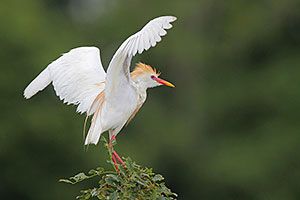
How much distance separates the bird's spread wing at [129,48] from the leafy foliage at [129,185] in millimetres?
507

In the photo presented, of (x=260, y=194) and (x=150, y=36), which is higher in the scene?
(x=260, y=194)

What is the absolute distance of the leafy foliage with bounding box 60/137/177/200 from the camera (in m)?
5.09

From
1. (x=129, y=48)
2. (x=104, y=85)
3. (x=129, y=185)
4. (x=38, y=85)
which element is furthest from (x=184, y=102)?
(x=129, y=185)

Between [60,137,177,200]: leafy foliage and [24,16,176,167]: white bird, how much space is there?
1.30 feet

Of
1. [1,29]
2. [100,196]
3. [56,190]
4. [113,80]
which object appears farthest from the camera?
[1,29]

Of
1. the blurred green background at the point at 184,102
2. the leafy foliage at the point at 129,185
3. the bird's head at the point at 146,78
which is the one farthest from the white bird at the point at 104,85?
the blurred green background at the point at 184,102

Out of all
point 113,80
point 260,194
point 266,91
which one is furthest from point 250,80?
point 113,80

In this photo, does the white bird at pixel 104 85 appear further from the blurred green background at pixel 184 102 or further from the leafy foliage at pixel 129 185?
the blurred green background at pixel 184 102

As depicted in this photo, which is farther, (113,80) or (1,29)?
(1,29)

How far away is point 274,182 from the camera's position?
15414 millimetres

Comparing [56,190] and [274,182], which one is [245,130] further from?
Result: [56,190]

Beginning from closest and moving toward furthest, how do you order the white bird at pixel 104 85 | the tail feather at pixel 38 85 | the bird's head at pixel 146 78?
the white bird at pixel 104 85, the bird's head at pixel 146 78, the tail feather at pixel 38 85

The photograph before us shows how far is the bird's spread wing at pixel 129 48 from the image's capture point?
527 cm

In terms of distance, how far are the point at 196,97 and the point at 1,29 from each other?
2743 millimetres
